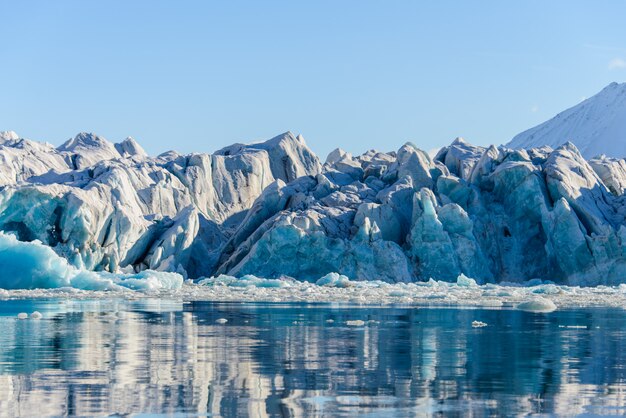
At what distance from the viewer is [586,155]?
10681 centimetres

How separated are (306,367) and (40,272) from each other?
26150mm

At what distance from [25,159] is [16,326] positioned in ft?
131

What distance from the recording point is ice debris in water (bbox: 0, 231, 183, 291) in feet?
113

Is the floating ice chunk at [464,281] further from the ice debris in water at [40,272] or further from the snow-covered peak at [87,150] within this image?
the snow-covered peak at [87,150]

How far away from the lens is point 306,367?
10.9 metres

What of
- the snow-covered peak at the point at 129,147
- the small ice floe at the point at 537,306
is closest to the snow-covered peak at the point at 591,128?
the snow-covered peak at the point at 129,147

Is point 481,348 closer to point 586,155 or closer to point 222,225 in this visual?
point 222,225

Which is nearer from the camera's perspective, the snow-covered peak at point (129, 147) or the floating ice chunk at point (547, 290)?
the floating ice chunk at point (547, 290)

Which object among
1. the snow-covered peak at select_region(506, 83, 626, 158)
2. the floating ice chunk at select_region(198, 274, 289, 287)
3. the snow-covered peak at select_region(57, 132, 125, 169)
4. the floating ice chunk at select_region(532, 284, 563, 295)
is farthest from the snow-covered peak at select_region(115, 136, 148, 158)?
the snow-covered peak at select_region(506, 83, 626, 158)

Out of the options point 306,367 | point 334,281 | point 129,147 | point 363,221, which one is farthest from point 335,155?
point 306,367

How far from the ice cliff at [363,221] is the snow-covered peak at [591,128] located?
178 ft

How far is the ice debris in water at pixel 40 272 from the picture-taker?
3447 cm

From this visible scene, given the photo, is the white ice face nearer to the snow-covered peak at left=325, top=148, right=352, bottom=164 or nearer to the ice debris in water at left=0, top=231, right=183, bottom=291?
the ice debris in water at left=0, top=231, right=183, bottom=291

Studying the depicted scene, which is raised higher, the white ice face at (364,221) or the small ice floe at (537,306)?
the white ice face at (364,221)
